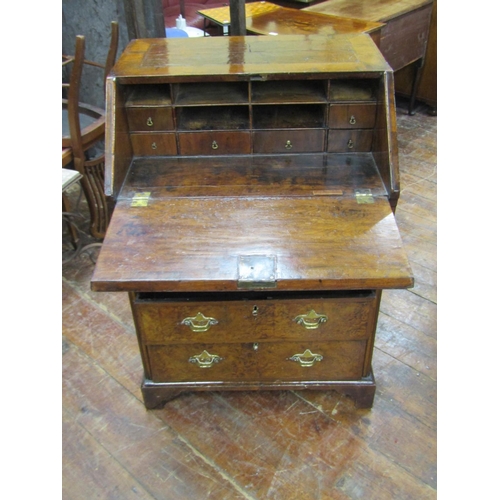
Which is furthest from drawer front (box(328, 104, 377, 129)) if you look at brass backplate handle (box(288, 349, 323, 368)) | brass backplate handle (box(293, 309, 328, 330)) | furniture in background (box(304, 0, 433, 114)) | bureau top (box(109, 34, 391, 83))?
furniture in background (box(304, 0, 433, 114))

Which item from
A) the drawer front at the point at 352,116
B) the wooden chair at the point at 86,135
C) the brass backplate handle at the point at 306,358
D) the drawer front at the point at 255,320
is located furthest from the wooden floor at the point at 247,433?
the drawer front at the point at 352,116

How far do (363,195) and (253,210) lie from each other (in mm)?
364

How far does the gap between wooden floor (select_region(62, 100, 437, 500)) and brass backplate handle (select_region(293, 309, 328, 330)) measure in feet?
1.43

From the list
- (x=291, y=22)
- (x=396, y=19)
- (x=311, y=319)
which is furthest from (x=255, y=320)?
(x=396, y=19)

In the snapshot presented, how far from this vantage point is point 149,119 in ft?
5.62

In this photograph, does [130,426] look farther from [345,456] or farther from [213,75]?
[213,75]

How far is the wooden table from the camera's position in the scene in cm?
271

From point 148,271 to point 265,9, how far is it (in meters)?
2.51

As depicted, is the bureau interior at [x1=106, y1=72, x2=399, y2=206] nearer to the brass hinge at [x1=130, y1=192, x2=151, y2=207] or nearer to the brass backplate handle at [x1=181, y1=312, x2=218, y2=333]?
the brass hinge at [x1=130, y1=192, x2=151, y2=207]

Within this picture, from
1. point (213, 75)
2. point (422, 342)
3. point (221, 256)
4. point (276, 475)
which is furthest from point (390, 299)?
point (213, 75)

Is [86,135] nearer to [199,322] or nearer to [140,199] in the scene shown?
[140,199]

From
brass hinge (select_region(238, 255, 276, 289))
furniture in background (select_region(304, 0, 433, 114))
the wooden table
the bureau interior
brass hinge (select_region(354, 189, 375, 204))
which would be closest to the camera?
brass hinge (select_region(238, 255, 276, 289))

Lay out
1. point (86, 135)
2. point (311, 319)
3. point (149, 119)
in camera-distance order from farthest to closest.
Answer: point (86, 135), point (149, 119), point (311, 319)

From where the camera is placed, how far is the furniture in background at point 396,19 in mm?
2971
